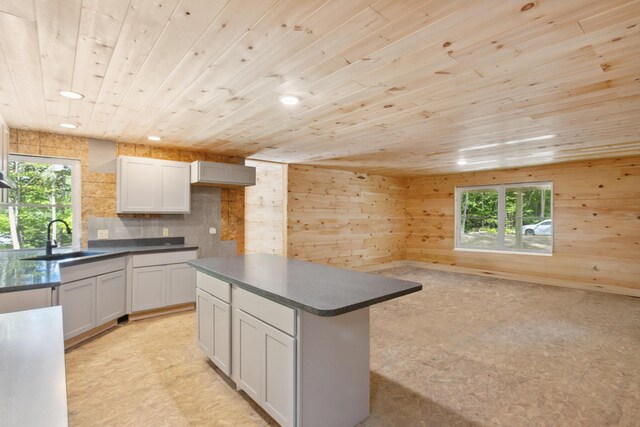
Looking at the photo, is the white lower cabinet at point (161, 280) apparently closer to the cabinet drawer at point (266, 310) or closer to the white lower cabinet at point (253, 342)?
the white lower cabinet at point (253, 342)

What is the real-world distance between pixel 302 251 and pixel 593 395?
4.63 meters

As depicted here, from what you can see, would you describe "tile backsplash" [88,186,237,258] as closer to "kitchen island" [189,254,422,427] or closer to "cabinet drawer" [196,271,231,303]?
"cabinet drawer" [196,271,231,303]

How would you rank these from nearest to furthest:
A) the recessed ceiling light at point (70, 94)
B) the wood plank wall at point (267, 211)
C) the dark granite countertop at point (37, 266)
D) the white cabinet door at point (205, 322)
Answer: the dark granite countertop at point (37, 266), the recessed ceiling light at point (70, 94), the white cabinet door at point (205, 322), the wood plank wall at point (267, 211)

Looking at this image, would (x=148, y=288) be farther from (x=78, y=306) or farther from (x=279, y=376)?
(x=279, y=376)

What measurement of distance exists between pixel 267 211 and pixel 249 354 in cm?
469

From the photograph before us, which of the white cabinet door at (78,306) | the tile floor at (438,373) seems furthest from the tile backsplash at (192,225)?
the tile floor at (438,373)

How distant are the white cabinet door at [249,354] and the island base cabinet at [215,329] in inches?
6.2

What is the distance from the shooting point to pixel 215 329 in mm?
2652

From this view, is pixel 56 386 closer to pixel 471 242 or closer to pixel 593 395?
pixel 593 395

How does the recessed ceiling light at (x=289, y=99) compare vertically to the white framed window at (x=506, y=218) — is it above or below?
above

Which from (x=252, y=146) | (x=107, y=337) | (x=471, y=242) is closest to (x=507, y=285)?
(x=471, y=242)

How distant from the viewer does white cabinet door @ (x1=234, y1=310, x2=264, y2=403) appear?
Result: 210cm

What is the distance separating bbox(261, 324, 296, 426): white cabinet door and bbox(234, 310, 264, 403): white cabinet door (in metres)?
0.07

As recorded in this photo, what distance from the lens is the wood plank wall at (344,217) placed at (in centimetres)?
630
